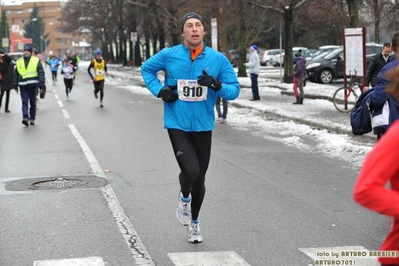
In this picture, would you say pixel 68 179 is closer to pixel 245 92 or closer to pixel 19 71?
pixel 19 71

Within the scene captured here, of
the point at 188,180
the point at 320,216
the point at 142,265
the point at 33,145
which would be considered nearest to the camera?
the point at 142,265

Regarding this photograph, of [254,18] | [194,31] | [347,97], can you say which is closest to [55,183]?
[194,31]

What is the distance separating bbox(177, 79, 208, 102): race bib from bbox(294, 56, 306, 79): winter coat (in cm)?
1539

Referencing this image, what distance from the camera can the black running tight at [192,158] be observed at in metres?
6.04

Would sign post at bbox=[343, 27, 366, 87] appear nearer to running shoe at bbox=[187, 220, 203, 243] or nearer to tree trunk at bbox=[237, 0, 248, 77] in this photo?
running shoe at bbox=[187, 220, 203, 243]

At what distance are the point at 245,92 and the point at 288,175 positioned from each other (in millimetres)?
18747

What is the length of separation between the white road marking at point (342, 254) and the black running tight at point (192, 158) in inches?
39.3

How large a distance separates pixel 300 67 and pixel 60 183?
42.3ft

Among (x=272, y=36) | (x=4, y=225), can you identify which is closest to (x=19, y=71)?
(x=4, y=225)

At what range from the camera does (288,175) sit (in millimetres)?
9992

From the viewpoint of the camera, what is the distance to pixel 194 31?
598 centimetres

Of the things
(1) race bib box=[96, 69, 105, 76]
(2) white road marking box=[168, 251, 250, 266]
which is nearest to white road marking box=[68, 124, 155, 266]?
(2) white road marking box=[168, 251, 250, 266]

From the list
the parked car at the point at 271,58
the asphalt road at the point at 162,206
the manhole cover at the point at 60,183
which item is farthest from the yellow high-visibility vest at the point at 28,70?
the parked car at the point at 271,58

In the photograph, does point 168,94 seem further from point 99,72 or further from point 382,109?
point 99,72
